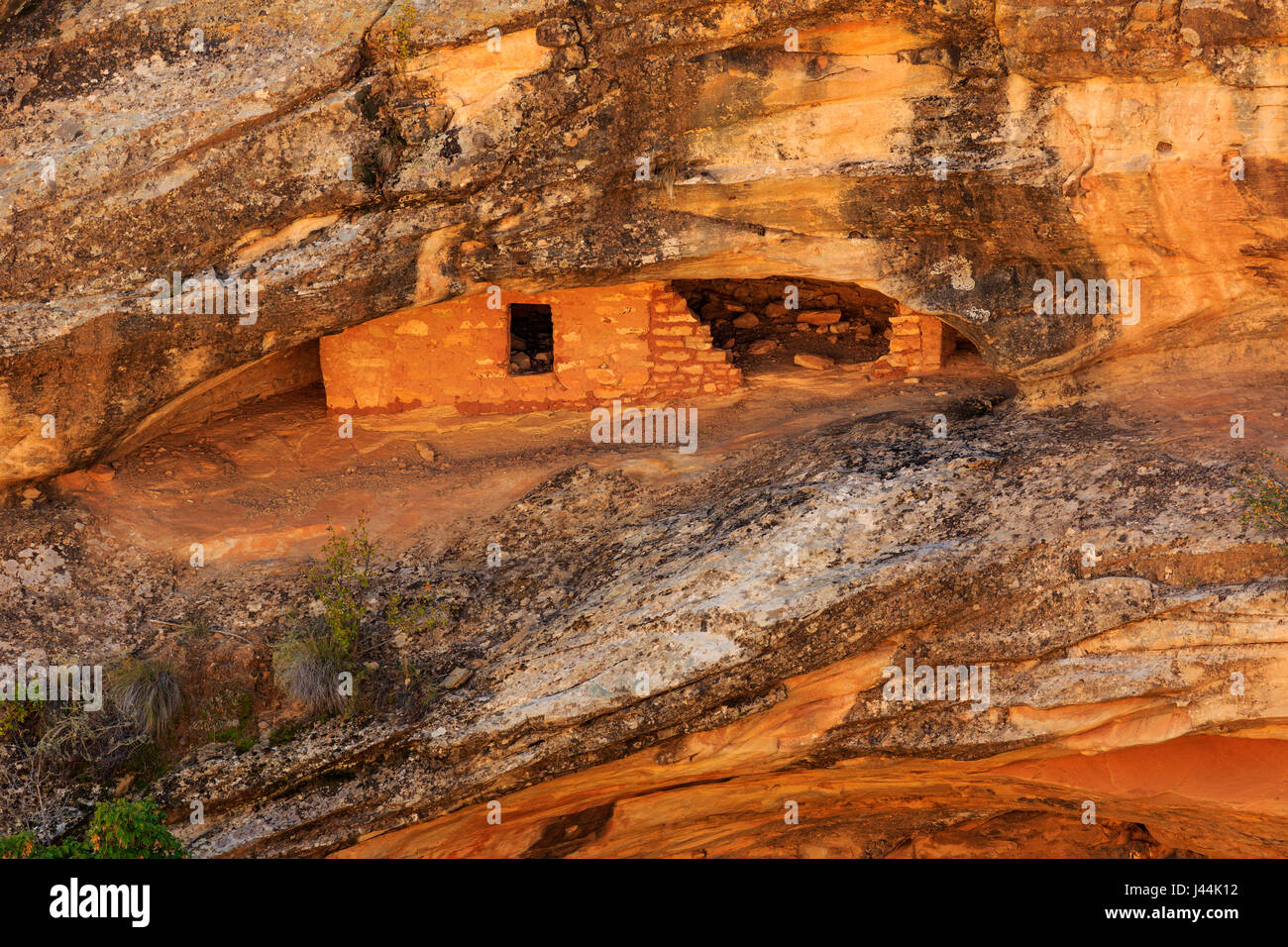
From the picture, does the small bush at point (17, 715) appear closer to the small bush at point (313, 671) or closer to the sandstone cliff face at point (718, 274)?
the sandstone cliff face at point (718, 274)

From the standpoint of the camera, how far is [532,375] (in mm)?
8891

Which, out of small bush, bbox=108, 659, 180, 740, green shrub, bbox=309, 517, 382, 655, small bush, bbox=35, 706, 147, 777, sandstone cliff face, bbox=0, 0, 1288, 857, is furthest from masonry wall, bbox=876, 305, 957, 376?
small bush, bbox=35, 706, 147, 777

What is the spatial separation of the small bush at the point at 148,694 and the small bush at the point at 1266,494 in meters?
5.72

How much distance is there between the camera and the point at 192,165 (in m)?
6.79

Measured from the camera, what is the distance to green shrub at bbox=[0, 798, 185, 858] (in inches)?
215

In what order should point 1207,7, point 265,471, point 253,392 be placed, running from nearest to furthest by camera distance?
point 1207,7 → point 265,471 → point 253,392

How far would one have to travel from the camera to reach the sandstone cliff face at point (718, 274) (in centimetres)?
639

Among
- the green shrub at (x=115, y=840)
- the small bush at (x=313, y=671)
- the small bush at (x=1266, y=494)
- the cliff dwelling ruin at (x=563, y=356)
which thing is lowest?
the green shrub at (x=115, y=840)

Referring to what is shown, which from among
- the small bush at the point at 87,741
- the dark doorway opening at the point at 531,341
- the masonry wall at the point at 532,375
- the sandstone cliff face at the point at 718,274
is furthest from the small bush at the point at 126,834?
the dark doorway opening at the point at 531,341

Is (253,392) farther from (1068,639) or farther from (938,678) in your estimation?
(1068,639)

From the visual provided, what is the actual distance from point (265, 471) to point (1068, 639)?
210 inches

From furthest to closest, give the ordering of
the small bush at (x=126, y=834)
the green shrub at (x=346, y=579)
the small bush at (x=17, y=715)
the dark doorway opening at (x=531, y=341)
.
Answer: the dark doorway opening at (x=531, y=341) < the green shrub at (x=346, y=579) < the small bush at (x=17, y=715) < the small bush at (x=126, y=834)

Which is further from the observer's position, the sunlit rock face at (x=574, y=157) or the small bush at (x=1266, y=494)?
the sunlit rock face at (x=574, y=157)

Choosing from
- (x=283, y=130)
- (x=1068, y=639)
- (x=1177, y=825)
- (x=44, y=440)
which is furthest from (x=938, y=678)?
(x=44, y=440)
